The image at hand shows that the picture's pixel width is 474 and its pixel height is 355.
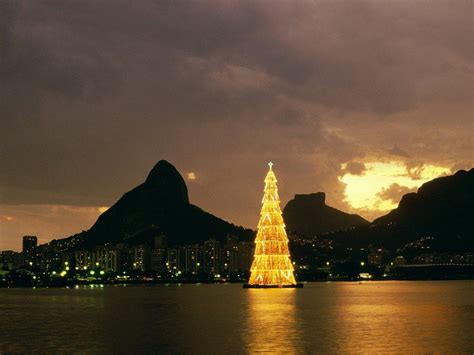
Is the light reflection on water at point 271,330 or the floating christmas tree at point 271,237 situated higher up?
the floating christmas tree at point 271,237

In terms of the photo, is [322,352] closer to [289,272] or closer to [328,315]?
[328,315]

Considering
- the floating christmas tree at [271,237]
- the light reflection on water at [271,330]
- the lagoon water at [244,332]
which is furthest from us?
the floating christmas tree at [271,237]

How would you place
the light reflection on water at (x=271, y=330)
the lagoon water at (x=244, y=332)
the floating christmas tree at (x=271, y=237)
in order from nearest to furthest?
the lagoon water at (x=244, y=332)
the light reflection on water at (x=271, y=330)
the floating christmas tree at (x=271, y=237)

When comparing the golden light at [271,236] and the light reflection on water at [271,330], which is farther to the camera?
the golden light at [271,236]

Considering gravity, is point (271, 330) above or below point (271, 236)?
below

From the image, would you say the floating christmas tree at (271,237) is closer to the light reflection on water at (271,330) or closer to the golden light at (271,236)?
the golden light at (271,236)

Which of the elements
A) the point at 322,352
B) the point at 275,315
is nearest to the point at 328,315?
the point at 275,315

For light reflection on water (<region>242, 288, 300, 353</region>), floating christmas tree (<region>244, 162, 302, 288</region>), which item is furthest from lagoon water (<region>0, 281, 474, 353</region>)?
floating christmas tree (<region>244, 162, 302, 288</region>)

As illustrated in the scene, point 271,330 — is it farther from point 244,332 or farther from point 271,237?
point 271,237

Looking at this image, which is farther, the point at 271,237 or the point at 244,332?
the point at 271,237

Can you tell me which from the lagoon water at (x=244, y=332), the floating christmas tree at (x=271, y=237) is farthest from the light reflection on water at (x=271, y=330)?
the floating christmas tree at (x=271, y=237)

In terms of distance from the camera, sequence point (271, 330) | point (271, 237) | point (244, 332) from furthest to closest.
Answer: point (271, 237) < point (271, 330) < point (244, 332)

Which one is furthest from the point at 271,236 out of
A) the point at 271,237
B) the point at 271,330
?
the point at 271,330

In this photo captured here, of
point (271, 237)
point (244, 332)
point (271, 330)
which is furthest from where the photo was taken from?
point (271, 237)
